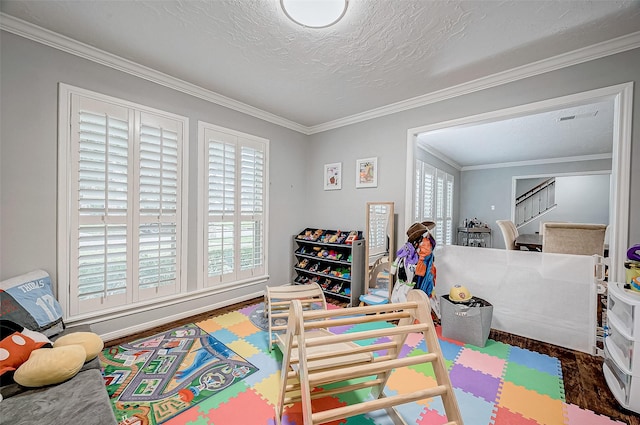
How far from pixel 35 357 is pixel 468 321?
3.14m

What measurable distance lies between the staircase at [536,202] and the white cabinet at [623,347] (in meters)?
6.84

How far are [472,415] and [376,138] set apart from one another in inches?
121

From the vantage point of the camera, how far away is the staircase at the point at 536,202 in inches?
300

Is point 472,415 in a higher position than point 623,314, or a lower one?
lower

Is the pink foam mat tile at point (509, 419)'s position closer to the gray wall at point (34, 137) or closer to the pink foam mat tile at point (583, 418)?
the pink foam mat tile at point (583, 418)

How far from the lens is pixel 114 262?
2.47 metres

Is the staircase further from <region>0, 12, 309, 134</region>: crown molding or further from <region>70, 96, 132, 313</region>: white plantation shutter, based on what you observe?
<region>70, 96, 132, 313</region>: white plantation shutter

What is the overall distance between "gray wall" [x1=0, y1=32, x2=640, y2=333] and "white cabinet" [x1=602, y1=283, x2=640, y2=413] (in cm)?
63

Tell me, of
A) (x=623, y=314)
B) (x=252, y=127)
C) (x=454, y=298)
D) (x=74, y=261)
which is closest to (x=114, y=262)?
(x=74, y=261)

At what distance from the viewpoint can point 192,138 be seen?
3.04m

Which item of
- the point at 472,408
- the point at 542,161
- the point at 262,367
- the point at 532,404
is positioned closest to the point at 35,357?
the point at 262,367

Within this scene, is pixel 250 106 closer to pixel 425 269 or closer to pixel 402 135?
pixel 402 135

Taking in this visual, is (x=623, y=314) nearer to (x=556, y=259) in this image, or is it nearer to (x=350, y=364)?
(x=556, y=259)

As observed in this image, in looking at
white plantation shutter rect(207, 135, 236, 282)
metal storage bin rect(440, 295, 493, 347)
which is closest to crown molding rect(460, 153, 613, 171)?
metal storage bin rect(440, 295, 493, 347)
